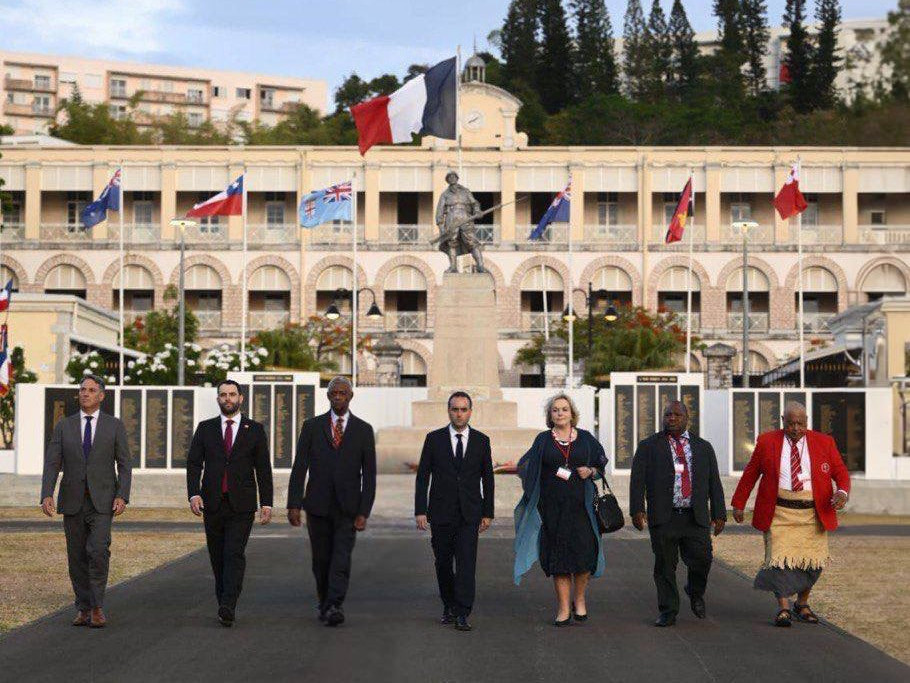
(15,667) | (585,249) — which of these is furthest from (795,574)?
(585,249)

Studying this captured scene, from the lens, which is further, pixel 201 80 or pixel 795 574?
pixel 201 80

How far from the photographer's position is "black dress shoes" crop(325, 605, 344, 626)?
37.6ft

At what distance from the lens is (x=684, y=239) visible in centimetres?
7056

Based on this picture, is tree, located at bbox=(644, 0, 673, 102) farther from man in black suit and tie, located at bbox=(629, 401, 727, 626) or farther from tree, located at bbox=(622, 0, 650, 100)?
man in black suit and tie, located at bbox=(629, 401, 727, 626)

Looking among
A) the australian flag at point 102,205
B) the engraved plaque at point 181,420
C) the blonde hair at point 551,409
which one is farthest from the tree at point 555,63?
the blonde hair at point 551,409

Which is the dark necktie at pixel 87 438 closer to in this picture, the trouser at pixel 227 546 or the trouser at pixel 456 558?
the trouser at pixel 227 546

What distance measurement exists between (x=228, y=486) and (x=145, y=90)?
101 meters

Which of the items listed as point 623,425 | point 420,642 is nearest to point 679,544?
point 420,642

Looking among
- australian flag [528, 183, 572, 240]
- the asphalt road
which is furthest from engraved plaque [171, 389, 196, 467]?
australian flag [528, 183, 572, 240]

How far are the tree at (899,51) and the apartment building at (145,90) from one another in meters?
91.0

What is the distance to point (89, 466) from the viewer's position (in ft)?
38.0

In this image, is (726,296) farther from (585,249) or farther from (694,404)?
(694,404)

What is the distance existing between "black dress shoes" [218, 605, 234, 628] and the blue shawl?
6.91ft

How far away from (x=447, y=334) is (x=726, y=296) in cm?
3911
